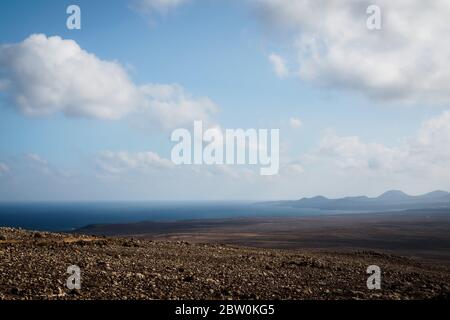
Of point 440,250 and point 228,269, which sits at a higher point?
point 228,269

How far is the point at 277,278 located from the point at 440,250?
7279cm

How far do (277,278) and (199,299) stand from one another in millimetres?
5639

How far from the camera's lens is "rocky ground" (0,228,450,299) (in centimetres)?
1408

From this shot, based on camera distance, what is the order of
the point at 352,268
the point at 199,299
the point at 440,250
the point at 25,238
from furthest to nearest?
the point at 440,250 < the point at 25,238 < the point at 352,268 < the point at 199,299

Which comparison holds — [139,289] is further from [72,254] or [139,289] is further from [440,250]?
[440,250]

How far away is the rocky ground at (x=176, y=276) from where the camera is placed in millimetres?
14078

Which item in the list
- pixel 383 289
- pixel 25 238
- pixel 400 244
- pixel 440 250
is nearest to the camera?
pixel 383 289

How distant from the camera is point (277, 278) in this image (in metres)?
18.2

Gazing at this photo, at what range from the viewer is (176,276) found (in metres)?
17.1
